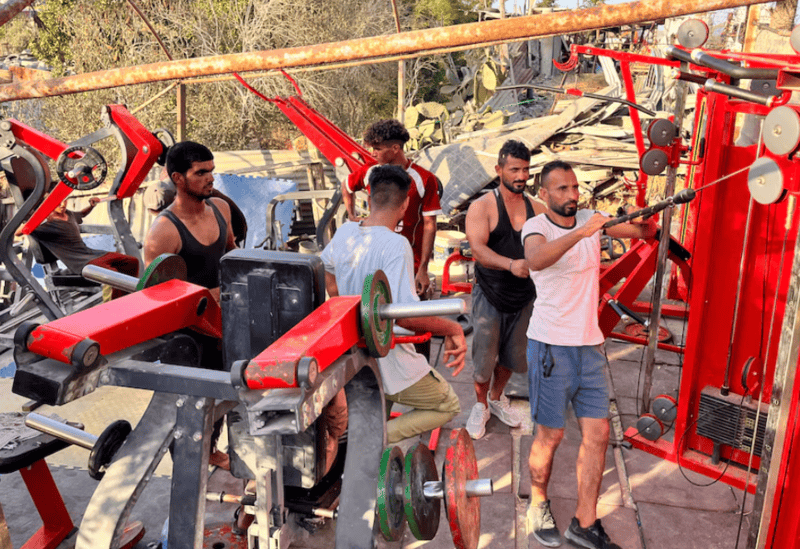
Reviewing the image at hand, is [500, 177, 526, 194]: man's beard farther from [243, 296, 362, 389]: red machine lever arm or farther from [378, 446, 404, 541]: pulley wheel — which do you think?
[378, 446, 404, 541]: pulley wheel

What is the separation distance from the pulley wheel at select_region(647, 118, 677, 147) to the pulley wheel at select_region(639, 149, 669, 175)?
0.08 metres

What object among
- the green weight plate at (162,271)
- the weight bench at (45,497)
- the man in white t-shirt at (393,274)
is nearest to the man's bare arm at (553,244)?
the man in white t-shirt at (393,274)

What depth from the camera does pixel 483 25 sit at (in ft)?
8.78

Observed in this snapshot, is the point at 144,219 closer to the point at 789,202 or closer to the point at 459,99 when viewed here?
the point at 789,202

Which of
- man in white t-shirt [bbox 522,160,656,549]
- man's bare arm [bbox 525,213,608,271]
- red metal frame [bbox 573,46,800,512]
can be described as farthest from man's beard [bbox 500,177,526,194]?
red metal frame [bbox 573,46,800,512]

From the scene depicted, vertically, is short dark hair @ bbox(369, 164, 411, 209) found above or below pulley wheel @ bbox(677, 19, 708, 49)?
below

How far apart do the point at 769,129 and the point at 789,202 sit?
63.3 inches

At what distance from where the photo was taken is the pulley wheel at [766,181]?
2023 millimetres

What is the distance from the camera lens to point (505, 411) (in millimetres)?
4387

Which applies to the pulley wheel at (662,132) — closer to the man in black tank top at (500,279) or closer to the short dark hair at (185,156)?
the man in black tank top at (500,279)

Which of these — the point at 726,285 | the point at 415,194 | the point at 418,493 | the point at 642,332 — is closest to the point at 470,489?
the point at 418,493

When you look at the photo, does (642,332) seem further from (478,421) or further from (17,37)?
(17,37)

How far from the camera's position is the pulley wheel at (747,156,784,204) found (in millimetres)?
2023

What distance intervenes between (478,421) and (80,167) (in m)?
3.43
